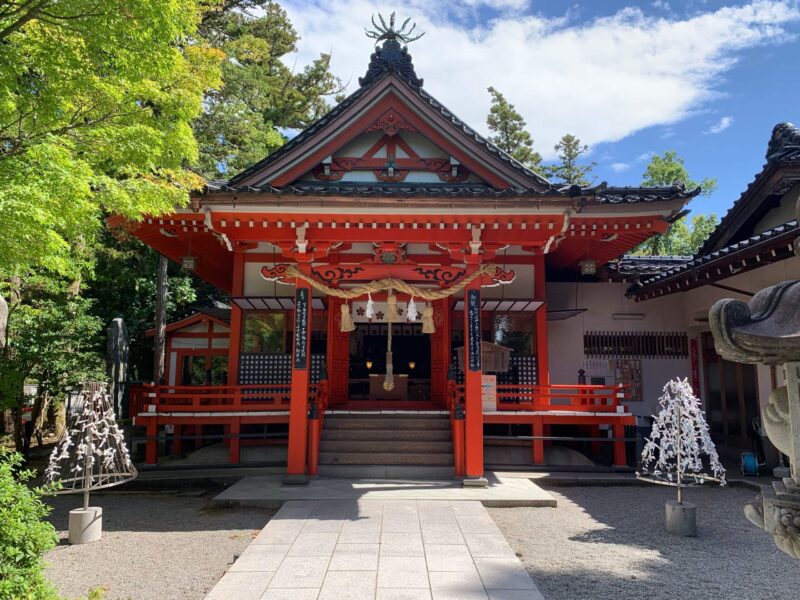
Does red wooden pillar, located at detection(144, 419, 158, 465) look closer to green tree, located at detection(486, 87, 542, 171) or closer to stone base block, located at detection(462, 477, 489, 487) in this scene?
stone base block, located at detection(462, 477, 489, 487)

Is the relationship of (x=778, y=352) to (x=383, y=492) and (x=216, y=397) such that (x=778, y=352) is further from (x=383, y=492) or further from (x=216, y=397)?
(x=216, y=397)

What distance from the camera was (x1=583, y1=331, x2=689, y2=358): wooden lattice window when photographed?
13273 millimetres

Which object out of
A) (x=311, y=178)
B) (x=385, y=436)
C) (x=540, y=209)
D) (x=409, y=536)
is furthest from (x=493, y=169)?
(x=409, y=536)

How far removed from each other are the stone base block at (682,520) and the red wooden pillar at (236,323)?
8539 mm

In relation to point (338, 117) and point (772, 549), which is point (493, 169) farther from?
point (772, 549)

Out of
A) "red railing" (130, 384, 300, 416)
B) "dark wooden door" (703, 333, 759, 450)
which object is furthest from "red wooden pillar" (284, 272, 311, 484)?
"dark wooden door" (703, 333, 759, 450)

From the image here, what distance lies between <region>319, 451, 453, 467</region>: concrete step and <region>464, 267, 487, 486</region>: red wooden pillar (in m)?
0.88

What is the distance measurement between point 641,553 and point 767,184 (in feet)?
27.4

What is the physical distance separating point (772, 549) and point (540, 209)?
17.5ft

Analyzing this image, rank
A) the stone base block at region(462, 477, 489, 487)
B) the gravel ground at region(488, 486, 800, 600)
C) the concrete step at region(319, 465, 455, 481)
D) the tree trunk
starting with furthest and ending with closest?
the tree trunk < the concrete step at region(319, 465, 455, 481) < the stone base block at region(462, 477, 489, 487) < the gravel ground at region(488, 486, 800, 600)

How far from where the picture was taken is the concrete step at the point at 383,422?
10.1 m

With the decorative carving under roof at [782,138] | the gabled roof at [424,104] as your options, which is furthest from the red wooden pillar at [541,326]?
the decorative carving under roof at [782,138]

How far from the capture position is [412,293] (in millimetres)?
8938

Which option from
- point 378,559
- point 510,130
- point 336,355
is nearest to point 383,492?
point 378,559
